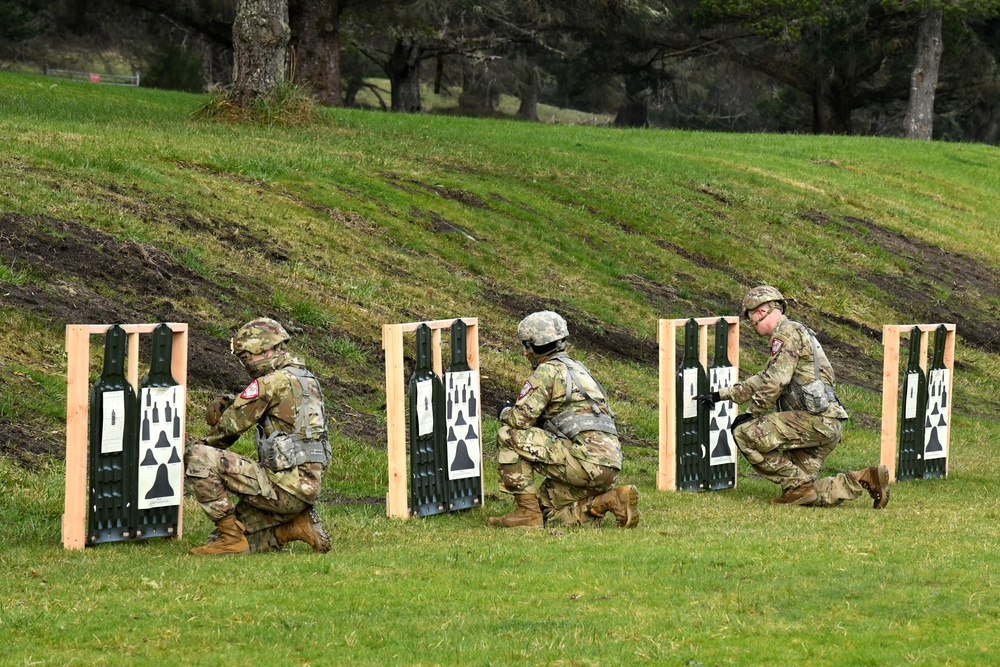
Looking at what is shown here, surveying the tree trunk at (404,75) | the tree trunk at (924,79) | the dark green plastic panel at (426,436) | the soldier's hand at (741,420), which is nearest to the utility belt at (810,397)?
the soldier's hand at (741,420)

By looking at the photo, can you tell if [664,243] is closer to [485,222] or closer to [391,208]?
[485,222]

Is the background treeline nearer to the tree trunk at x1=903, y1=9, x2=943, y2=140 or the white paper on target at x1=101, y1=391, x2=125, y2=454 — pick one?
the tree trunk at x1=903, y1=9, x2=943, y2=140

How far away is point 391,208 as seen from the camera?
1936cm

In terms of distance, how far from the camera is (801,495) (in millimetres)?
10836

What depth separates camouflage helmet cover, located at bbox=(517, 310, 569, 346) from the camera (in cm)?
938

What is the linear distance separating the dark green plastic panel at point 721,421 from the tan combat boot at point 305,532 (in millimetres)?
4246

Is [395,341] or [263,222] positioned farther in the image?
[263,222]

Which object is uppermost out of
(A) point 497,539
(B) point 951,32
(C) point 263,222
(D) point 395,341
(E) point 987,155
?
(B) point 951,32

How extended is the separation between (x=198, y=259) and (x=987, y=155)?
1207 inches

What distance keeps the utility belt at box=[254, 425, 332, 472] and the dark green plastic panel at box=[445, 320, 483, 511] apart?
194 centimetres

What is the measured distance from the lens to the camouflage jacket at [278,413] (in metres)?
8.09

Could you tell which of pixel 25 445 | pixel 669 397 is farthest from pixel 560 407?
pixel 25 445

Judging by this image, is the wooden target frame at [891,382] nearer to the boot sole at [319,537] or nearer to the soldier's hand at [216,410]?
the boot sole at [319,537]

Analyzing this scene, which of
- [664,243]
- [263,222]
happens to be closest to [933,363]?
[263,222]
